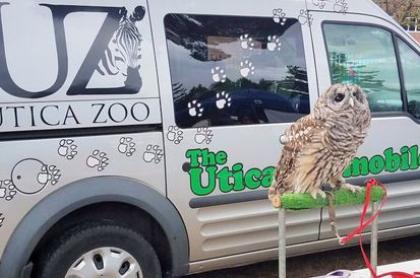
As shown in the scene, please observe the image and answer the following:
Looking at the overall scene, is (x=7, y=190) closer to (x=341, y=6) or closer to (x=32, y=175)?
(x=32, y=175)

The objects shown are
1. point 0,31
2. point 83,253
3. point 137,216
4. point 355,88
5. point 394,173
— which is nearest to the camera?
point 355,88

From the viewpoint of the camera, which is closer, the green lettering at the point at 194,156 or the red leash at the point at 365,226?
the red leash at the point at 365,226

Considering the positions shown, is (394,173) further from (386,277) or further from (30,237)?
(30,237)

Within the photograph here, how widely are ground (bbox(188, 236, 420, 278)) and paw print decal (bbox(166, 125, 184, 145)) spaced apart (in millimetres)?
1363

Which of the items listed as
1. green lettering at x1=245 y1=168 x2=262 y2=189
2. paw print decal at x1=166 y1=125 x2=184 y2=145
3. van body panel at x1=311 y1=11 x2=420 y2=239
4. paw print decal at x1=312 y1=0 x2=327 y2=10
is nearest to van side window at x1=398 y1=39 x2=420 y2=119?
van body panel at x1=311 y1=11 x2=420 y2=239

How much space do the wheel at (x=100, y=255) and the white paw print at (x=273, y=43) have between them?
142 centimetres

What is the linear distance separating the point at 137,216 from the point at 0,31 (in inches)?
49.3

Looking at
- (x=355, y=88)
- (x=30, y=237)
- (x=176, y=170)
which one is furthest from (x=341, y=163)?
(x=30, y=237)

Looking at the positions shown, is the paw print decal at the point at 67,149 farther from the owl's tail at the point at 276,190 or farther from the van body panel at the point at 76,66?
the owl's tail at the point at 276,190

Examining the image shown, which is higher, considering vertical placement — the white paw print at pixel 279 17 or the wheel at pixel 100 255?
the white paw print at pixel 279 17

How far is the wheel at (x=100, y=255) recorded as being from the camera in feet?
9.84

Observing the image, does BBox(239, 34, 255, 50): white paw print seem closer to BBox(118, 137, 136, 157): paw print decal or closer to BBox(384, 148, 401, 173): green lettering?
BBox(118, 137, 136, 157): paw print decal

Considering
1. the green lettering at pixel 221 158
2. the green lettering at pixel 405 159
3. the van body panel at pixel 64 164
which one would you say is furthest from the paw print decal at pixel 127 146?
the green lettering at pixel 405 159

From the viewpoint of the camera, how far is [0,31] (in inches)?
112
